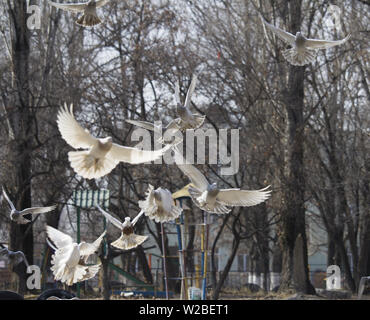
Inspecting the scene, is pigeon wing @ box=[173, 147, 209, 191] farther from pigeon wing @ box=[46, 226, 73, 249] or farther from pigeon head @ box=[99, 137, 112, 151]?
pigeon wing @ box=[46, 226, 73, 249]

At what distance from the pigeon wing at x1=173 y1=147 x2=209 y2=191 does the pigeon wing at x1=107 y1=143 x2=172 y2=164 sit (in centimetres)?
107

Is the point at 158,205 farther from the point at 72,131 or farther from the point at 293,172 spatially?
the point at 293,172

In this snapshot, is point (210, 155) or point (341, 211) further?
point (341, 211)

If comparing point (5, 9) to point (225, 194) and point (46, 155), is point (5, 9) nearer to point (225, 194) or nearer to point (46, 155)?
point (46, 155)

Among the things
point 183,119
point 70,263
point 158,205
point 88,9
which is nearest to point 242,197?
point 158,205

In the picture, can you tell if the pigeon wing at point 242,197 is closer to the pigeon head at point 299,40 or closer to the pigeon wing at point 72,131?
the pigeon wing at point 72,131

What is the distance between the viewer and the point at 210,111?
23.5 m

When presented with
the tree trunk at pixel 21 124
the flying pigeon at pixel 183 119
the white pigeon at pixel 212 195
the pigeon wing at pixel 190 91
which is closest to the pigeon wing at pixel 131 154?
the white pigeon at pixel 212 195

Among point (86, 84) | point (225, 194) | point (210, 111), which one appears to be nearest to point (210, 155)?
point (210, 111)

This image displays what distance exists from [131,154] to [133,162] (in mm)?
111

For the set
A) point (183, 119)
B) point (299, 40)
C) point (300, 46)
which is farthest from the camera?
point (300, 46)

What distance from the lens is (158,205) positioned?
10.9m

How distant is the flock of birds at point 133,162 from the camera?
9.39 meters
